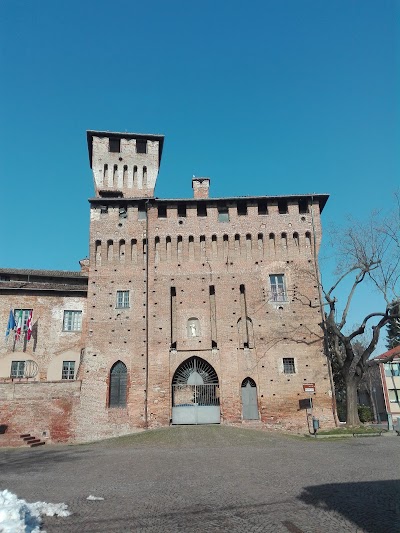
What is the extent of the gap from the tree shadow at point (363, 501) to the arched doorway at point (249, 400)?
579 inches

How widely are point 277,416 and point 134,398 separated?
784 centimetres

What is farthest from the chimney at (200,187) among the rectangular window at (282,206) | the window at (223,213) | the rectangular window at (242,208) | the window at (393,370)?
the window at (393,370)

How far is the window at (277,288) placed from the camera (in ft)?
83.5

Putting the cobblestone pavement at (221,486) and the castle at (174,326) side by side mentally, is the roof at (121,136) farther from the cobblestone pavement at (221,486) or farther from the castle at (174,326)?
the cobblestone pavement at (221,486)

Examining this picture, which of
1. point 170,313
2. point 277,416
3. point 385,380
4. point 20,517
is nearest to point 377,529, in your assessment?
point 20,517

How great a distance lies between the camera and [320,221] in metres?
26.9

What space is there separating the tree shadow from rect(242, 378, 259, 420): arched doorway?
14.7 m

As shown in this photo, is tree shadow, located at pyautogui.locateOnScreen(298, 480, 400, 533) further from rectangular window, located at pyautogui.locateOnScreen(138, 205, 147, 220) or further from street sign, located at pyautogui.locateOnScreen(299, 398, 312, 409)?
rectangular window, located at pyautogui.locateOnScreen(138, 205, 147, 220)

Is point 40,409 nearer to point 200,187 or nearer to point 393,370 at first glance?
point 200,187

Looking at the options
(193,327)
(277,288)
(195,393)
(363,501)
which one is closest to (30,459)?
(195,393)

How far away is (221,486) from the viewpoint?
29.7ft

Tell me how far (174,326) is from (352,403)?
10601mm

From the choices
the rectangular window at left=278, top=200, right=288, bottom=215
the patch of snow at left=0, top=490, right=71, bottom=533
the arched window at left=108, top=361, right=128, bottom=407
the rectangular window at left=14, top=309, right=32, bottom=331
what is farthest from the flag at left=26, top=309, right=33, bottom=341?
the patch of snow at left=0, top=490, right=71, bottom=533

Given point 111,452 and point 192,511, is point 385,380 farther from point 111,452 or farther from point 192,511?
point 192,511
